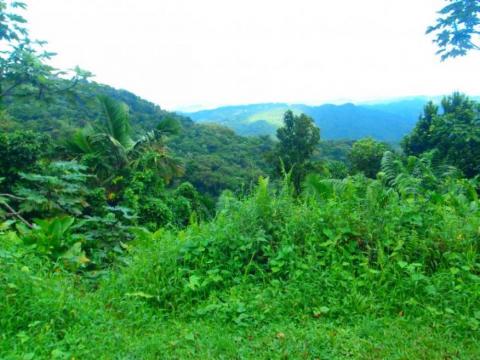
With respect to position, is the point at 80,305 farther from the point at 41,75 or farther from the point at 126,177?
the point at 126,177

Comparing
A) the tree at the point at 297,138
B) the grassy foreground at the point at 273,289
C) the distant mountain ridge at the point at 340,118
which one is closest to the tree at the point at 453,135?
the tree at the point at 297,138

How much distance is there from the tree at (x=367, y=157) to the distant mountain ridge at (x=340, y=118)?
49760 millimetres

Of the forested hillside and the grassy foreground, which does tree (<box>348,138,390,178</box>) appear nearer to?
the forested hillside

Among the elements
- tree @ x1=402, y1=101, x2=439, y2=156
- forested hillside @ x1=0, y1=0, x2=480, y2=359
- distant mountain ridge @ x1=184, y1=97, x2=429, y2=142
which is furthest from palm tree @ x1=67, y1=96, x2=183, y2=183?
distant mountain ridge @ x1=184, y1=97, x2=429, y2=142

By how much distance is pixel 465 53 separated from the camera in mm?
Answer: 12039

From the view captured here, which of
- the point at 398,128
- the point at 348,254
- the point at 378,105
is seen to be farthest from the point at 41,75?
the point at 378,105

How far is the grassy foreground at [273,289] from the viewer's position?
255 centimetres

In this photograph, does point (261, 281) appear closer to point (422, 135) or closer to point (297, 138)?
point (422, 135)

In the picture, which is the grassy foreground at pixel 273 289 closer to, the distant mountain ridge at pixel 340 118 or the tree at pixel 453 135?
the tree at pixel 453 135

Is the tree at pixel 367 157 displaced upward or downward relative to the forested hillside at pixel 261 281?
downward

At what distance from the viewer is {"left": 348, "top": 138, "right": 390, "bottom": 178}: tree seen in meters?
21.7

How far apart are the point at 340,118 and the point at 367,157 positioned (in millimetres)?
69562

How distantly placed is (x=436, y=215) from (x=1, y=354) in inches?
138

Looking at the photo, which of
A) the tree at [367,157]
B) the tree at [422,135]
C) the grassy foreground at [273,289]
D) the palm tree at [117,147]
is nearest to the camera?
the grassy foreground at [273,289]
